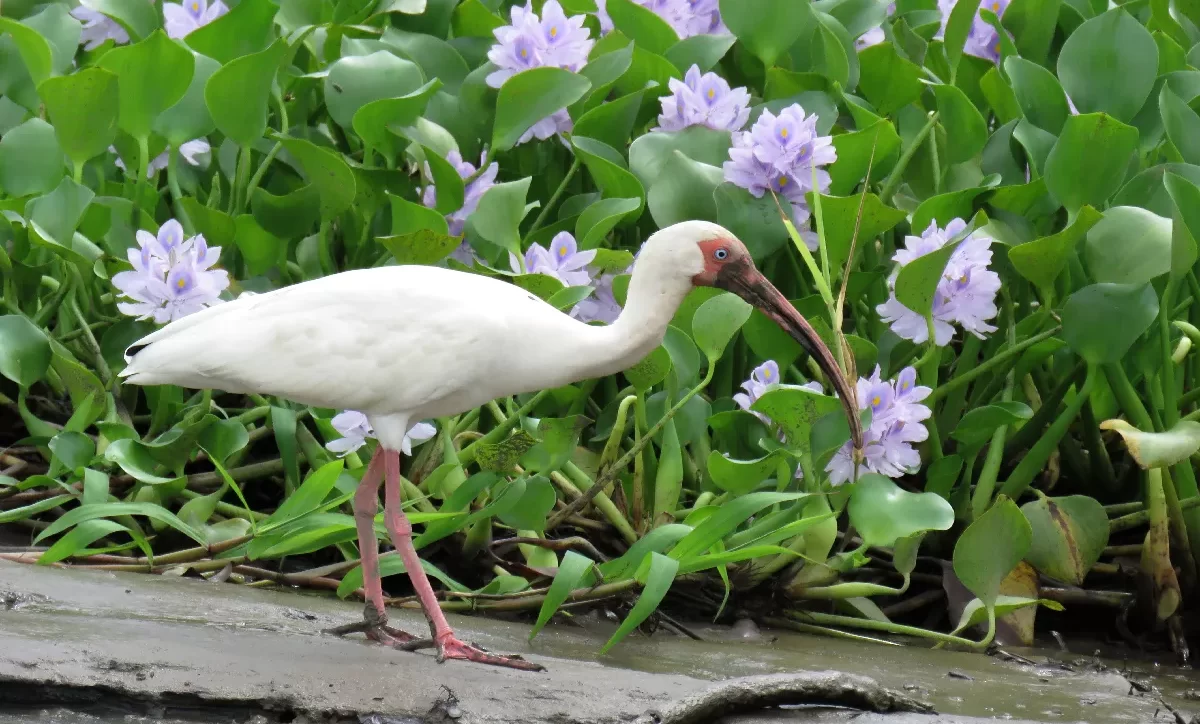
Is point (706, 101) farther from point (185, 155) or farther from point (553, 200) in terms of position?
point (185, 155)

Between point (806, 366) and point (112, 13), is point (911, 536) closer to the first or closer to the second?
point (806, 366)

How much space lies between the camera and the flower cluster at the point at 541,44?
4.99m

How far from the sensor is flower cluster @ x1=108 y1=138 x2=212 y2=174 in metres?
5.42

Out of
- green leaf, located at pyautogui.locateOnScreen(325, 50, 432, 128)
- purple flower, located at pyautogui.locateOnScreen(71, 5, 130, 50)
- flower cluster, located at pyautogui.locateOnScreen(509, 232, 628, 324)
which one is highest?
purple flower, located at pyautogui.locateOnScreen(71, 5, 130, 50)

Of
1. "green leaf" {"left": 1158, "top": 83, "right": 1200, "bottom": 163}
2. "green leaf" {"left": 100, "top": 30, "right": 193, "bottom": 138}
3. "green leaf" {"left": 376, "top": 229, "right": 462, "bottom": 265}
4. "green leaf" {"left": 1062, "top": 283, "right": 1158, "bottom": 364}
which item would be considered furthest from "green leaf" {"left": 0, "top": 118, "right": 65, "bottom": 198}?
"green leaf" {"left": 1158, "top": 83, "right": 1200, "bottom": 163}

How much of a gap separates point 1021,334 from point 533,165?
1.74 meters

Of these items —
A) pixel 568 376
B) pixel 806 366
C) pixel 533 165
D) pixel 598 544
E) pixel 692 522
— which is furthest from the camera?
pixel 533 165

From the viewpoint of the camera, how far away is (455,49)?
5598 mm

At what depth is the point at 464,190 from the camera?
486 centimetres

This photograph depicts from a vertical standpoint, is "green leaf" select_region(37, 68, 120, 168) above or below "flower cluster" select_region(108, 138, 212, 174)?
above

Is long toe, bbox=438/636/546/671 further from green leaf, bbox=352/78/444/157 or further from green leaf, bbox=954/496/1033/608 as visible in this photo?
green leaf, bbox=352/78/444/157

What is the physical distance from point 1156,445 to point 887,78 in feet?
5.86

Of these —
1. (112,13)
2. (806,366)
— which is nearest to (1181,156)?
(806,366)

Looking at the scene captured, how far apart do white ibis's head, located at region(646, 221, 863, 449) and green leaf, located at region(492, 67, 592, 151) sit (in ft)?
3.86
